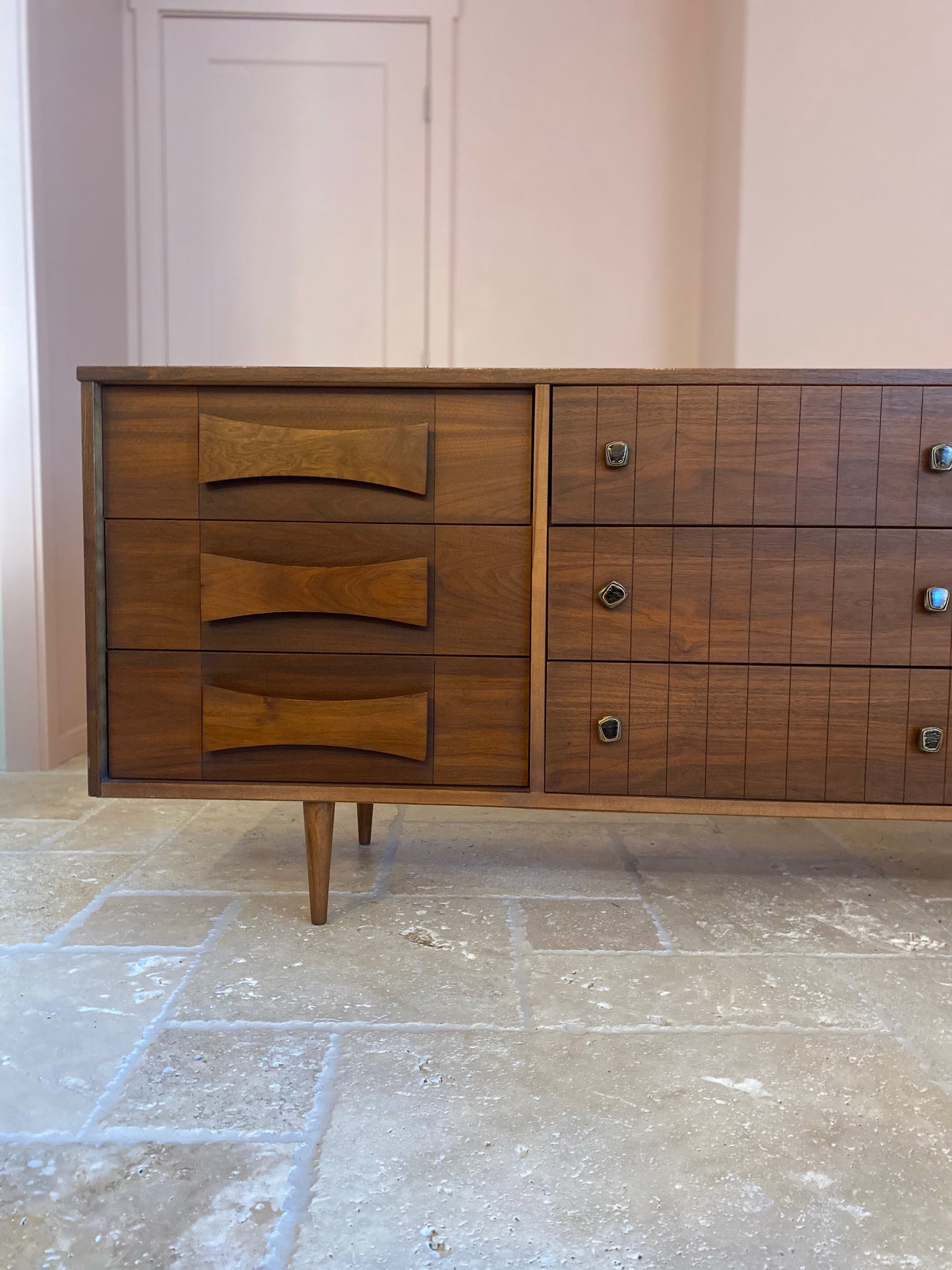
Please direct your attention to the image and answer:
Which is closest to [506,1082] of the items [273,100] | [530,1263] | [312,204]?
[530,1263]

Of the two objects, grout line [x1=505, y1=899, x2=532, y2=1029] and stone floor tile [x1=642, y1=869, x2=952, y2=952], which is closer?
grout line [x1=505, y1=899, x2=532, y2=1029]

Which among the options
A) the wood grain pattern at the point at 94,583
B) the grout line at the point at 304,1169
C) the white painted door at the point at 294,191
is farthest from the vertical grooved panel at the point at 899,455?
the white painted door at the point at 294,191

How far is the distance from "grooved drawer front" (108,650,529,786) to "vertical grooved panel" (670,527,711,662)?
0.80 feet

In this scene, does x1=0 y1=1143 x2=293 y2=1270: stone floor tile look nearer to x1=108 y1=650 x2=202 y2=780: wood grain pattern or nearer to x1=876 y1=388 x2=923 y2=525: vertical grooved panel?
x1=108 y1=650 x2=202 y2=780: wood grain pattern

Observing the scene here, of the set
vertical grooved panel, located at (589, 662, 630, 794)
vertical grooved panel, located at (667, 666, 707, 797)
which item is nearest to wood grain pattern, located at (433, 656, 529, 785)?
vertical grooved panel, located at (589, 662, 630, 794)

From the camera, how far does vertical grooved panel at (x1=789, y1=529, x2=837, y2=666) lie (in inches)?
55.1

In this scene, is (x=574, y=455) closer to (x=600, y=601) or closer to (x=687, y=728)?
(x=600, y=601)

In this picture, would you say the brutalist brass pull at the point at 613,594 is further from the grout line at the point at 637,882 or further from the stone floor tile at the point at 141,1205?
the stone floor tile at the point at 141,1205

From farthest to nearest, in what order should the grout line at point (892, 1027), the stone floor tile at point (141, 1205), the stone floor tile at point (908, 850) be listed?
the stone floor tile at point (908, 850)
the grout line at point (892, 1027)
the stone floor tile at point (141, 1205)

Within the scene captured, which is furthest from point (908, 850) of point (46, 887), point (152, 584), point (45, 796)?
point (45, 796)

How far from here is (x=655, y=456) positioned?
4.58ft

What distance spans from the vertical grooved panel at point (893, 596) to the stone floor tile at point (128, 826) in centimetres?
127

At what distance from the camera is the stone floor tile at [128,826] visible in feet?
6.26

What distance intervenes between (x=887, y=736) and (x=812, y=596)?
24cm
